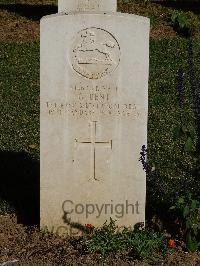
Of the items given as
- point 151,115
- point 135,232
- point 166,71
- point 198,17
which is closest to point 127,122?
point 135,232

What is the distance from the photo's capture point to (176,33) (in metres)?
14.7

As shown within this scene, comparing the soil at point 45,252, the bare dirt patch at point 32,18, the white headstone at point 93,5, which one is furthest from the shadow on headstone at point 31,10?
the soil at point 45,252

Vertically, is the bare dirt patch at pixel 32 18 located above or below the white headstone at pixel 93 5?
above

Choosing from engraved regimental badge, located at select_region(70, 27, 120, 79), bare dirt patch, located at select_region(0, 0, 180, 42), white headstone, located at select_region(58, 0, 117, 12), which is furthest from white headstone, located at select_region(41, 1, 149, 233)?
bare dirt patch, located at select_region(0, 0, 180, 42)

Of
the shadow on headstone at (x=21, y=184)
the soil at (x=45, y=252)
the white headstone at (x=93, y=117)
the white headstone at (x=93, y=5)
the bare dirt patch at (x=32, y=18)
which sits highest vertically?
the bare dirt patch at (x=32, y=18)

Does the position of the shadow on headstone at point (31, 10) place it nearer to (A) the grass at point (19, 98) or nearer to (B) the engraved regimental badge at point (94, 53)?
(A) the grass at point (19, 98)

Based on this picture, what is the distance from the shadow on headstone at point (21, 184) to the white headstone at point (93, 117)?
64cm

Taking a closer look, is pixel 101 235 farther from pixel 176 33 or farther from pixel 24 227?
pixel 176 33

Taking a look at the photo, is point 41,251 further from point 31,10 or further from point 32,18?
point 31,10

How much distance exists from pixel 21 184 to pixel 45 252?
69.0 inches

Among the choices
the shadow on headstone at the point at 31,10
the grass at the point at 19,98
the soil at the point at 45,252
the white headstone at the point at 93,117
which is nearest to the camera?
the soil at the point at 45,252

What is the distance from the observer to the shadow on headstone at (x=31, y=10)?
51.6 ft

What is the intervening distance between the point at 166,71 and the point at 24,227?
689cm

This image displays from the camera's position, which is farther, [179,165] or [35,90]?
[35,90]
